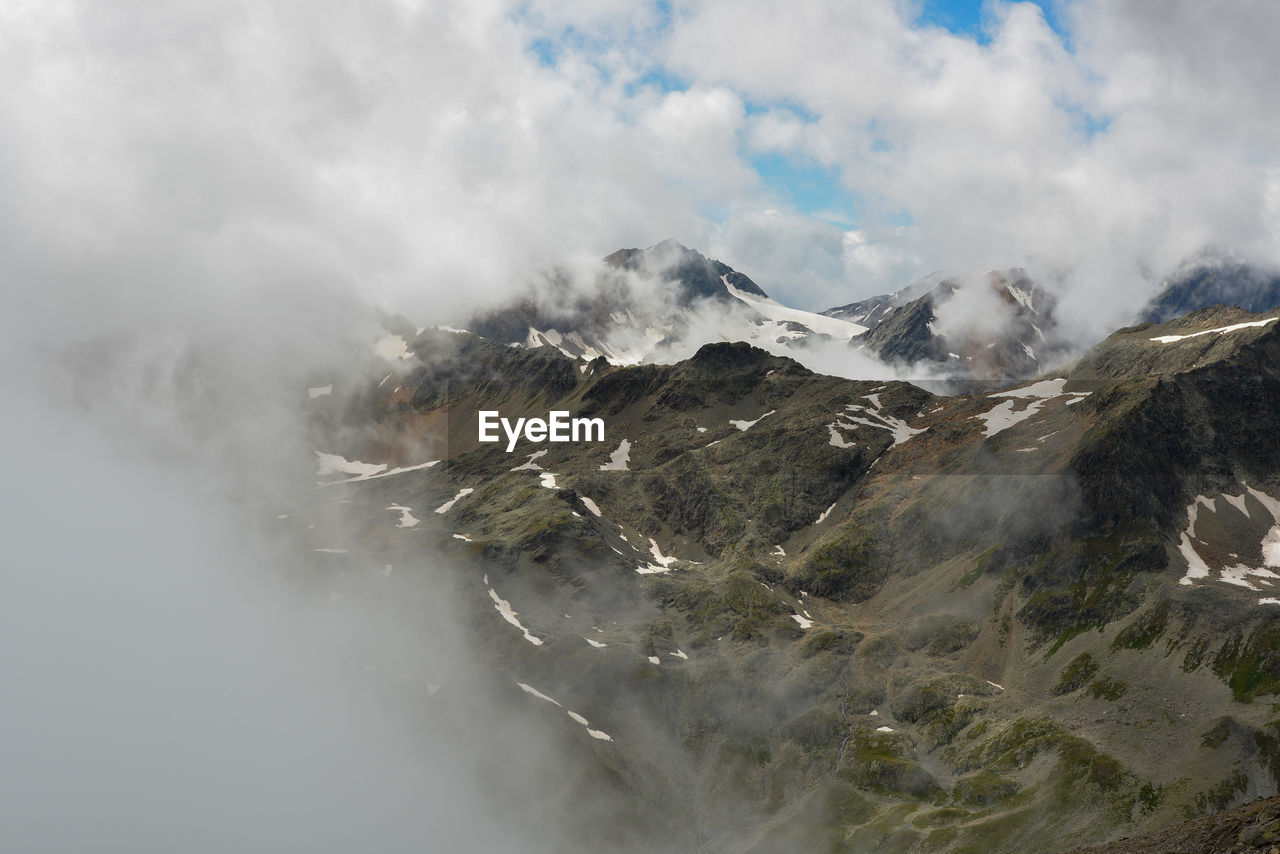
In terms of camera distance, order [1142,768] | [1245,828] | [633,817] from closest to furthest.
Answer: [1245,828] < [1142,768] < [633,817]

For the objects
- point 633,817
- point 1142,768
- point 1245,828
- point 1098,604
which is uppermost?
point 1245,828

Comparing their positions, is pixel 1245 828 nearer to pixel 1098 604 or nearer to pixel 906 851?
pixel 906 851

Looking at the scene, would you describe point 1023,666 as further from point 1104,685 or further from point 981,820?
point 981,820

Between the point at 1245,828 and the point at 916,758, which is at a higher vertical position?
the point at 1245,828

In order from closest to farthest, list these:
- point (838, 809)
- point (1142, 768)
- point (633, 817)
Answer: point (1142, 768) → point (838, 809) → point (633, 817)

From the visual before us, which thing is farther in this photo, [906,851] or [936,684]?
[936,684]

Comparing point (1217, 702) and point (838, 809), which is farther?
point (838, 809)

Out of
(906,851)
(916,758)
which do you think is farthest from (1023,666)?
(906,851)

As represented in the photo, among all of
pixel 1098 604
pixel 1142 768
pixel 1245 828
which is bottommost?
pixel 1142 768

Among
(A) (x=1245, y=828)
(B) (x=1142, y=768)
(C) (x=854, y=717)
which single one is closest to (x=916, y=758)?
(C) (x=854, y=717)

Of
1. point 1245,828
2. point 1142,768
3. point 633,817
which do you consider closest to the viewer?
point 1245,828
